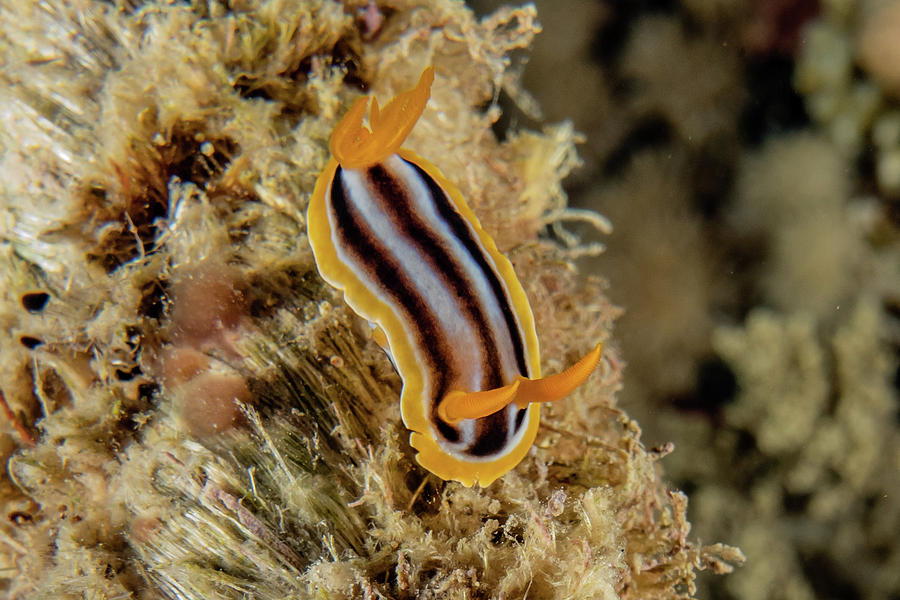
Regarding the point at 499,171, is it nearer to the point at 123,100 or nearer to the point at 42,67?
the point at 123,100

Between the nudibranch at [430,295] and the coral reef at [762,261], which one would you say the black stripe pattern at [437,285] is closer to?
the nudibranch at [430,295]

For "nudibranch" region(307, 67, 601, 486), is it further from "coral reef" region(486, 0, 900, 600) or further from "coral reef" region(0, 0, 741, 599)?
"coral reef" region(486, 0, 900, 600)

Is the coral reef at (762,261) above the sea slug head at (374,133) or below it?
above

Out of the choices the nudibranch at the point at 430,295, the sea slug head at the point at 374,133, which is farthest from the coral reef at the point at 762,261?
the sea slug head at the point at 374,133

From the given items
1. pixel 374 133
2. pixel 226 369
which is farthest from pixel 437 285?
pixel 226 369

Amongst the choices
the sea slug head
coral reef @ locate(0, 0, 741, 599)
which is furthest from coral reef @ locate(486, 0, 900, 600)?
the sea slug head
